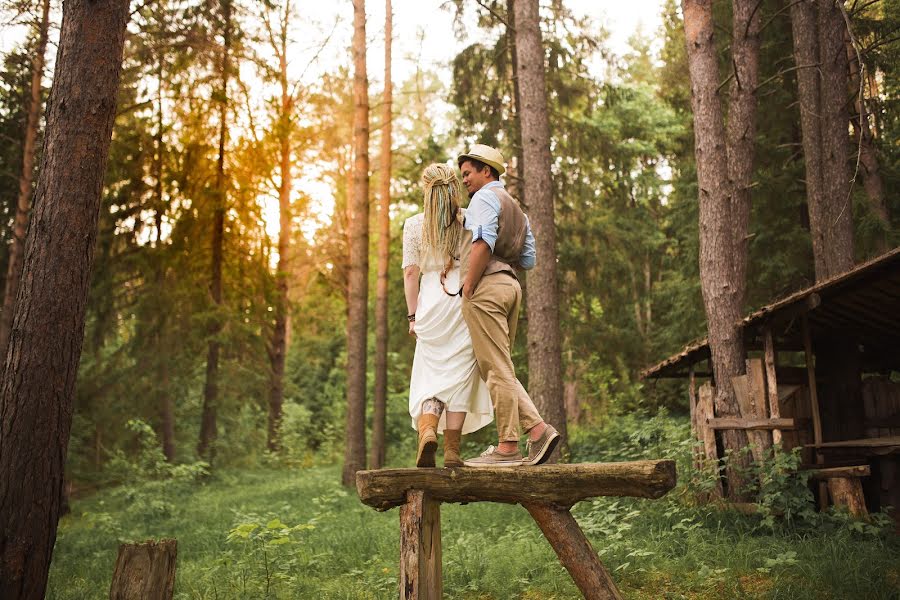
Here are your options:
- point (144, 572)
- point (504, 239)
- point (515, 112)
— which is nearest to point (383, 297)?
point (515, 112)

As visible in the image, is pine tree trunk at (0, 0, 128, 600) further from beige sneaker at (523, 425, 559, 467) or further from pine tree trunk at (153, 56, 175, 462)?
pine tree trunk at (153, 56, 175, 462)

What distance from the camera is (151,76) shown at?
18.2m

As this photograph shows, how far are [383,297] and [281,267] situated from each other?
5696 mm

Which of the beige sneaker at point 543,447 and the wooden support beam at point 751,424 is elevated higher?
the wooden support beam at point 751,424

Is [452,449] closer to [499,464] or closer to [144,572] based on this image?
[499,464]

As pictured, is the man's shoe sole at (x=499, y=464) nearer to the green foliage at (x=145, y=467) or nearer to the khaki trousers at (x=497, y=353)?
the khaki trousers at (x=497, y=353)

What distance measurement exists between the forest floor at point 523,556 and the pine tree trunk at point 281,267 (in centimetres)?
1137

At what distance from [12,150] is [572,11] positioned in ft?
39.1

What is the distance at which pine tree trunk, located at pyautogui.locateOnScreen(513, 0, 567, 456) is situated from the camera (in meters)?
13.2

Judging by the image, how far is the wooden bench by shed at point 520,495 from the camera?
196 inches

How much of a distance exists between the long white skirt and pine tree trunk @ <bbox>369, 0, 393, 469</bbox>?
14213 millimetres

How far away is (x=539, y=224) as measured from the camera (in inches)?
533

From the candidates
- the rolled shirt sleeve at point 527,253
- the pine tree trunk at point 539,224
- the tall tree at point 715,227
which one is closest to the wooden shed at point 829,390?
the tall tree at point 715,227

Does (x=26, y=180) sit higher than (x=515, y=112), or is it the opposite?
(x=515, y=112)
